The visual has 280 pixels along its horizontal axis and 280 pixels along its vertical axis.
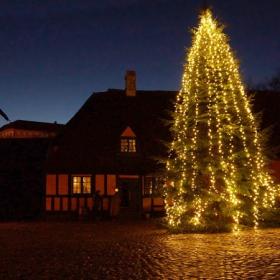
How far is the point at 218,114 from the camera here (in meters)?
20.6

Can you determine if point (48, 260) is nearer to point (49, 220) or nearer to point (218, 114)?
point (218, 114)

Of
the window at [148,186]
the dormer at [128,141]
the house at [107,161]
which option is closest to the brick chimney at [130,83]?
the house at [107,161]

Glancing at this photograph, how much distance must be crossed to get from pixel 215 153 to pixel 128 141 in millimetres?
11588

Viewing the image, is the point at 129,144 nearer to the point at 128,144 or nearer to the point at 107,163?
the point at 128,144

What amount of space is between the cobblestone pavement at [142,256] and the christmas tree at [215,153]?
1294mm

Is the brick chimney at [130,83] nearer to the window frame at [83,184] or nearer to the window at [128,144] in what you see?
the window at [128,144]

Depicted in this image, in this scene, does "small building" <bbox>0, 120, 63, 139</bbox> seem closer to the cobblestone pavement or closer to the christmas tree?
the christmas tree

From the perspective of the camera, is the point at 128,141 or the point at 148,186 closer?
the point at 148,186

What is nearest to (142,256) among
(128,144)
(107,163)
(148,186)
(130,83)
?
(107,163)

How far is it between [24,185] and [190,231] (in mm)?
14926

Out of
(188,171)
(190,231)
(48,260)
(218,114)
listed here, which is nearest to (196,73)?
(218,114)

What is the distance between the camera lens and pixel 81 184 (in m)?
30.4

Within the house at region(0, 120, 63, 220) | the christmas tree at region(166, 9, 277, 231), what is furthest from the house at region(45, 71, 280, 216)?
the christmas tree at region(166, 9, 277, 231)

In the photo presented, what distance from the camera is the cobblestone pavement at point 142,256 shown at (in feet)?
36.8
